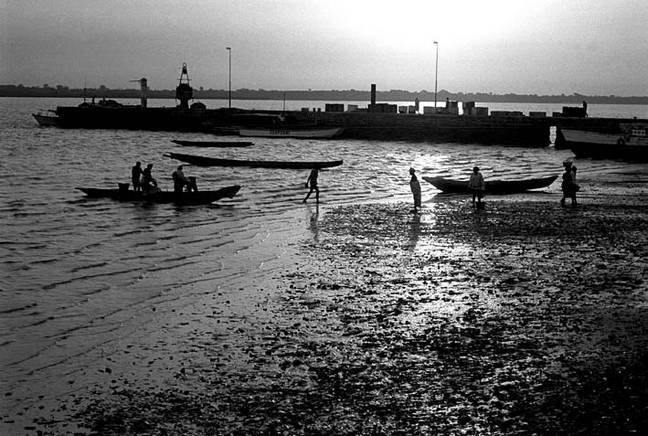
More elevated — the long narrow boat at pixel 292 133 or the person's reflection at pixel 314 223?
the long narrow boat at pixel 292 133

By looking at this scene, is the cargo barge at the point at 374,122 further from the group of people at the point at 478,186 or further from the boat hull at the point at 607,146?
the group of people at the point at 478,186

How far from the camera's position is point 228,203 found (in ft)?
111

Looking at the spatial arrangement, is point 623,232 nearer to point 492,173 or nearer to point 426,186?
point 426,186

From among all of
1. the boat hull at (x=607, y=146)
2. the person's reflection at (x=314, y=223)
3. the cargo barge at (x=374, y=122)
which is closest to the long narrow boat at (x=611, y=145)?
the boat hull at (x=607, y=146)

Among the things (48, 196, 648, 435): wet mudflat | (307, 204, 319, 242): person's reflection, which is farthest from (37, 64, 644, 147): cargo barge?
(48, 196, 648, 435): wet mudflat

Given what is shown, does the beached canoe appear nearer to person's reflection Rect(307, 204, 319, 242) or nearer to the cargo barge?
person's reflection Rect(307, 204, 319, 242)

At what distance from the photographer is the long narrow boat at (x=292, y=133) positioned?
298ft

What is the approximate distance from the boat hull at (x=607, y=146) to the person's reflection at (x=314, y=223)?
131 feet

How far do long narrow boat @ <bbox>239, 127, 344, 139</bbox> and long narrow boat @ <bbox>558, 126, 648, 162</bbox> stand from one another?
104ft

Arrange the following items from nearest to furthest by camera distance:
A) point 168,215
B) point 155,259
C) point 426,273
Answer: point 426,273
point 155,259
point 168,215

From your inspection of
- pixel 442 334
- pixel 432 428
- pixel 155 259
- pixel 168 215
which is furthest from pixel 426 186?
pixel 432 428

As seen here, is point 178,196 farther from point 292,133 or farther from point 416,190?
point 292,133

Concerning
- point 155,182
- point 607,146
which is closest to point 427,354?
point 155,182

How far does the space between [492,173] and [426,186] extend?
11.5 meters
